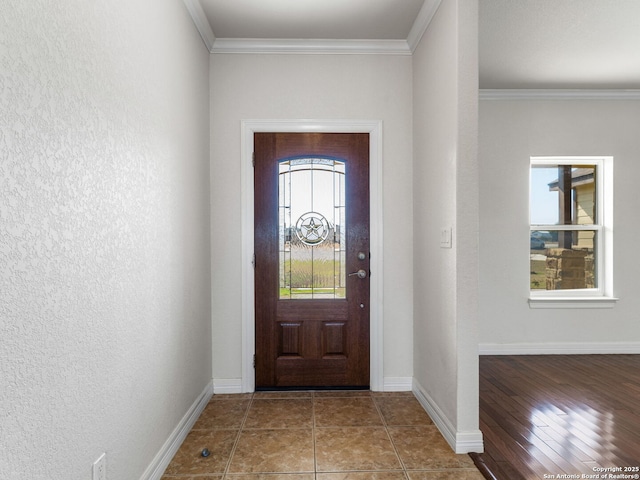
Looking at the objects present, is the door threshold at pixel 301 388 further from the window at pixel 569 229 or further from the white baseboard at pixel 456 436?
the window at pixel 569 229

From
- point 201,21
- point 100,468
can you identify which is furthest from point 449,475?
point 201,21

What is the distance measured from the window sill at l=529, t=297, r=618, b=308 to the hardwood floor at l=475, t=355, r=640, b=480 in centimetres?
50

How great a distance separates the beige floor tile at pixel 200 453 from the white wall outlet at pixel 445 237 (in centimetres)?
170

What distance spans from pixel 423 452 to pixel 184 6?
295 centimetres

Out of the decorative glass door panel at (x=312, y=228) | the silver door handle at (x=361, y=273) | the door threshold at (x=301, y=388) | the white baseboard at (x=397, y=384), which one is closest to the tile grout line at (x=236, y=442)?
the door threshold at (x=301, y=388)

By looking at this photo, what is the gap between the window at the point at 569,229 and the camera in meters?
4.18

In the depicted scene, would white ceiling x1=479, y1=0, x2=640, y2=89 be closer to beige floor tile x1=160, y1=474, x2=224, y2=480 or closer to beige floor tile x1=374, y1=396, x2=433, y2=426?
beige floor tile x1=374, y1=396, x2=433, y2=426

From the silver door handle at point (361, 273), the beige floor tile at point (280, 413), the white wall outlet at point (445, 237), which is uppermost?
the white wall outlet at point (445, 237)

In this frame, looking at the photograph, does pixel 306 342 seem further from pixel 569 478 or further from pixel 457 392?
pixel 569 478

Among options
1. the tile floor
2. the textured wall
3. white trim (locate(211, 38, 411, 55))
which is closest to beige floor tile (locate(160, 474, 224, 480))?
the tile floor

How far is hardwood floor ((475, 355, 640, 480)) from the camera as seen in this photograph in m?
2.10

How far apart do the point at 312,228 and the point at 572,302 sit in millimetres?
2877

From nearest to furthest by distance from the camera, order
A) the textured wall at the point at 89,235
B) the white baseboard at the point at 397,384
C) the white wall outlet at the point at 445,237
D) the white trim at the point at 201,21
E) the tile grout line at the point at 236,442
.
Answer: the textured wall at the point at 89,235, the tile grout line at the point at 236,442, the white wall outlet at the point at 445,237, the white trim at the point at 201,21, the white baseboard at the point at 397,384

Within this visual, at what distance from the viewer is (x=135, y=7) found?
5.68ft
